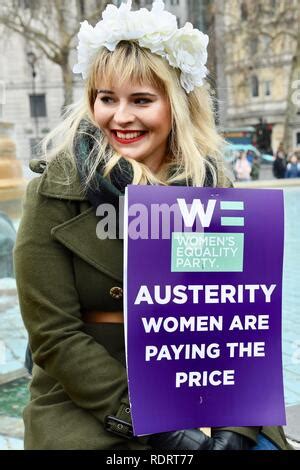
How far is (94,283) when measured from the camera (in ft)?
4.55

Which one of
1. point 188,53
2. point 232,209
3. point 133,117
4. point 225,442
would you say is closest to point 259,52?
point 188,53

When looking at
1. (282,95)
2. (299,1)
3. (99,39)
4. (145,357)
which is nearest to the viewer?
(145,357)

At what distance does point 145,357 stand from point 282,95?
125 ft

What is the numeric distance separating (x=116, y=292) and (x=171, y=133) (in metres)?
0.39

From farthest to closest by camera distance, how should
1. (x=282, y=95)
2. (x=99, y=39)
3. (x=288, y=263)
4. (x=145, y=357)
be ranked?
(x=282, y=95) → (x=288, y=263) → (x=99, y=39) → (x=145, y=357)

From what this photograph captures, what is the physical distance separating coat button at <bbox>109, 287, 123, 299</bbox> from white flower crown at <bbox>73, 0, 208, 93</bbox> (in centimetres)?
47

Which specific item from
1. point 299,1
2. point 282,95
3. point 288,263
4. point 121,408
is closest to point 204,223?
point 121,408

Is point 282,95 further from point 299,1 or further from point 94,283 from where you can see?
point 94,283

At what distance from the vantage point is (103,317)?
1407 millimetres

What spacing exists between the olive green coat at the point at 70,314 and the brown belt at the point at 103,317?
0.04 ft

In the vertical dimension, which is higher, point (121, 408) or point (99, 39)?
point (99, 39)

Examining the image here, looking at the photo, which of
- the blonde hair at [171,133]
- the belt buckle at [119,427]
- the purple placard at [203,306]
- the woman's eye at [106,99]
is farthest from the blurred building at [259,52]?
the belt buckle at [119,427]
